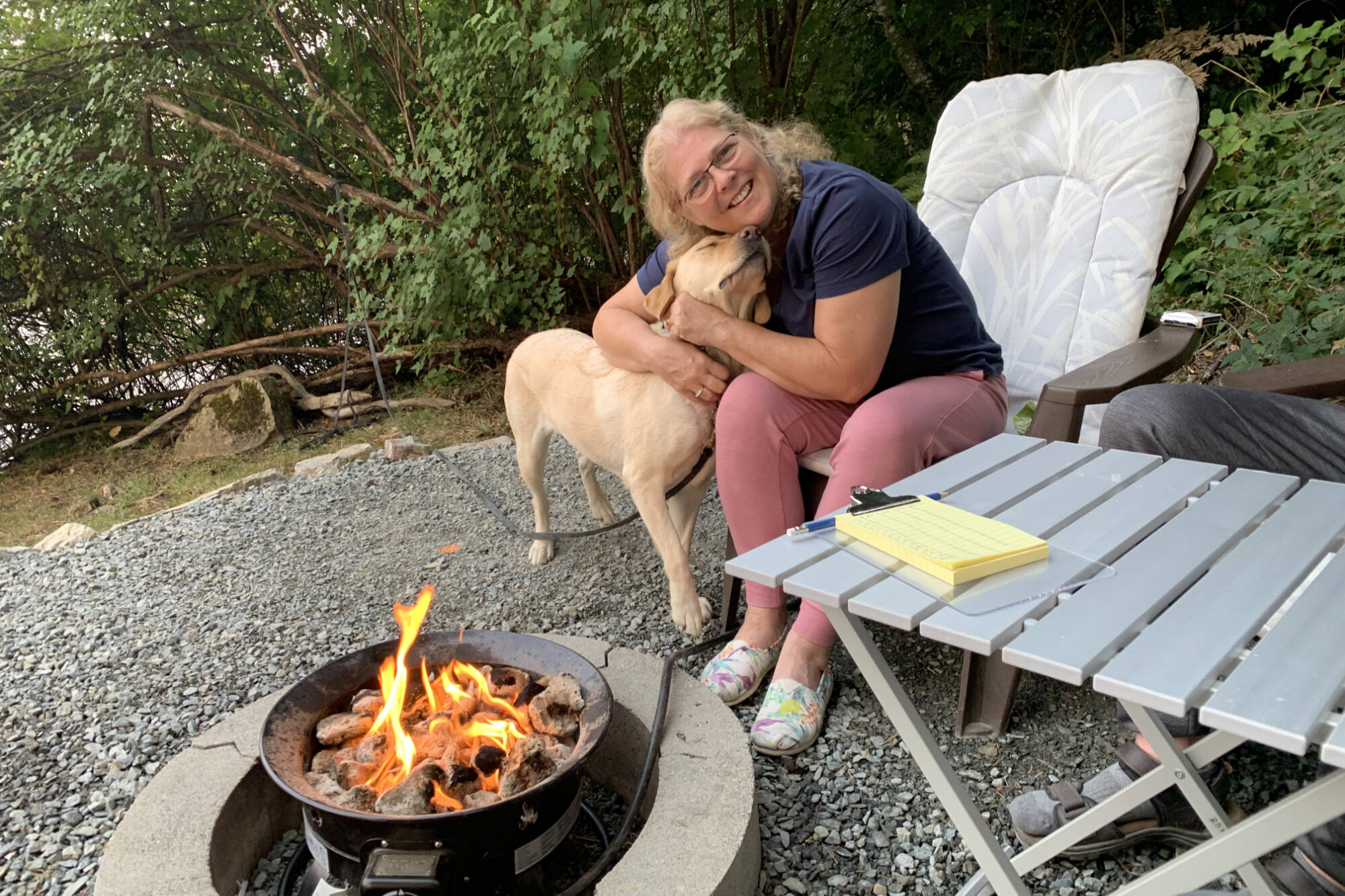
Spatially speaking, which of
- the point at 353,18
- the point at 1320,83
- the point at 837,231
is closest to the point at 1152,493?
the point at 837,231

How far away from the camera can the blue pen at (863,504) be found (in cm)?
139

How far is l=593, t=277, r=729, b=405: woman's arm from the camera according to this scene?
8.11 feet

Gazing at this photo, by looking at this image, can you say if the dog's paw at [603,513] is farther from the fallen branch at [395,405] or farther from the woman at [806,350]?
the fallen branch at [395,405]

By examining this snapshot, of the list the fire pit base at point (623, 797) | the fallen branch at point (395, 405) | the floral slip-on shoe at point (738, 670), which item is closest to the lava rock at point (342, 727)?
the fire pit base at point (623, 797)

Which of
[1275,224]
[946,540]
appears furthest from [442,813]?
[1275,224]

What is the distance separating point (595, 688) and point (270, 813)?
803 mm

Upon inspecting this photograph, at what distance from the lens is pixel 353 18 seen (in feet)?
18.0

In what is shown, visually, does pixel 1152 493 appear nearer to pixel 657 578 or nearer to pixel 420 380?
pixel 657 578

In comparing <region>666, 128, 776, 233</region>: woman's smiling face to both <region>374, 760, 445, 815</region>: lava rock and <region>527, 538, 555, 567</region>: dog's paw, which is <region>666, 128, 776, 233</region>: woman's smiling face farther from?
<region>527, 538, 555, 567</region>: dog's paw

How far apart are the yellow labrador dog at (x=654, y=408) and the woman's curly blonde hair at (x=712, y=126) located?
10 cm

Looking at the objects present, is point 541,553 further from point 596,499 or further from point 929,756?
point 929,756

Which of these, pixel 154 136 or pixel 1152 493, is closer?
pixel 1152 493

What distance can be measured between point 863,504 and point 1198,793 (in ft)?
2.40

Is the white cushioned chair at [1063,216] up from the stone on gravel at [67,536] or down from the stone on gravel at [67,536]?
up
